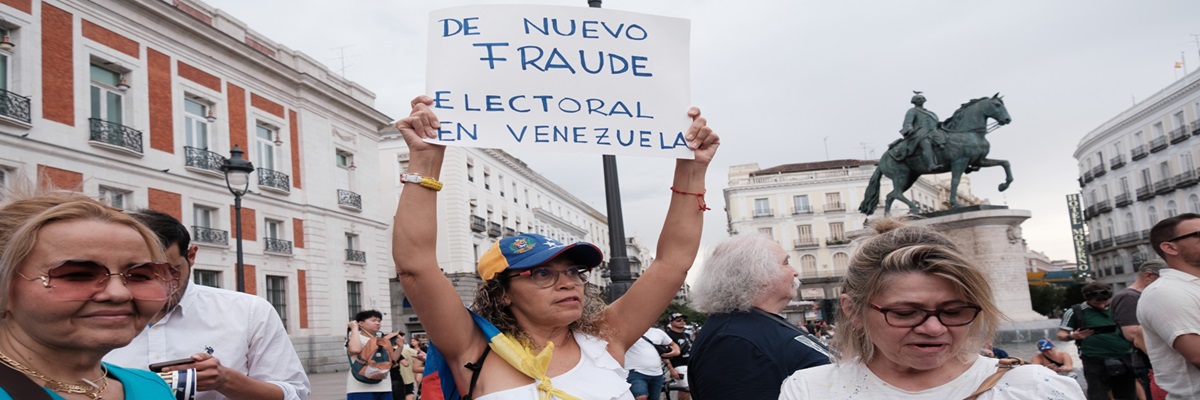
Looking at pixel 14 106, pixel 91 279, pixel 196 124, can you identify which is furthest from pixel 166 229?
pixel 196 124

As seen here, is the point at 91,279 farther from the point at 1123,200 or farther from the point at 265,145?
the point at 1123,200

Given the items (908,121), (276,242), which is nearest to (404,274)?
(908,121)

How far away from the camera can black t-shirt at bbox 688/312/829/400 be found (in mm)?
2898

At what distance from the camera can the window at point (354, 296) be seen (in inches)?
1108

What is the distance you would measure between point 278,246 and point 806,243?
49868 millimetres

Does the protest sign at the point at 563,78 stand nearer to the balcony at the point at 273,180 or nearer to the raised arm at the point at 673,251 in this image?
the raised arm at the point at 673,251

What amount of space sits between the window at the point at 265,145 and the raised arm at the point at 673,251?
78.2 ft

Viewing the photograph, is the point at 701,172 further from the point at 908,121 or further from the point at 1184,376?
the point at 908,121

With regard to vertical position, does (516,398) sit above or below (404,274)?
below

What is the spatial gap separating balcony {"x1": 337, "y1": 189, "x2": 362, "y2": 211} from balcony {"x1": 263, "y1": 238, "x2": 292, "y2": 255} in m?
3.07

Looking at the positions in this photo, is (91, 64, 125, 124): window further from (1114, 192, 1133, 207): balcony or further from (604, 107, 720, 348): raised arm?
(1114, 192, 1133, 207): balcony

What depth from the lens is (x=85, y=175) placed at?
1864cm

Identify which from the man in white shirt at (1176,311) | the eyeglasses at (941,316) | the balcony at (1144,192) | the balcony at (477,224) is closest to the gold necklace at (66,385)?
the eyeglasses at (941,316)

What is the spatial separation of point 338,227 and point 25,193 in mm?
27086
